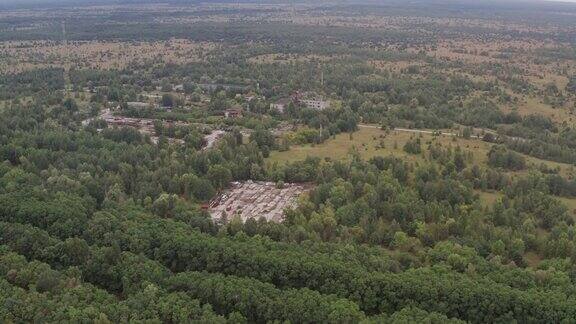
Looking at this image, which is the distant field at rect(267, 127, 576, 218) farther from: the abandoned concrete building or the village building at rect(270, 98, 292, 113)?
the village building at rect(270, 98, 292, 113)

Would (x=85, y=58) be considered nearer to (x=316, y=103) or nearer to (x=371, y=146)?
(x=316, y=103)

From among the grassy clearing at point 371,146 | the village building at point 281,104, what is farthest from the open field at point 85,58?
the grassy clearing at point 371,146

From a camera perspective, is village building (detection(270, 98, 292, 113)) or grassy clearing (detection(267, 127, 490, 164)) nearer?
grassy clearing (detection(267, 127, 490, 164))

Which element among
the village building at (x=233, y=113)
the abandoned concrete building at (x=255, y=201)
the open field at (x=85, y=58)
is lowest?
the abandoned concrete building at (x=255, y=201)

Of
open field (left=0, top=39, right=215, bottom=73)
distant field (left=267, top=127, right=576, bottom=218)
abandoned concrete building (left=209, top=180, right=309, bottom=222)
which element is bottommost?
abandoned concrete building (left=209, top=180, right=309, bottom=222)

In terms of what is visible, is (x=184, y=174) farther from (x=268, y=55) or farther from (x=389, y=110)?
(x=268, y=55)

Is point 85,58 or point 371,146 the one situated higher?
point 85,58

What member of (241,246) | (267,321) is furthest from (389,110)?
(267,321)

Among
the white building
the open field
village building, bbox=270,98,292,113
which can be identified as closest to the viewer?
village building, bbox=270,98,292,113

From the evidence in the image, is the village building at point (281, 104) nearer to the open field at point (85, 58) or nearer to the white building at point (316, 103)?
the white building at point (316, 103)

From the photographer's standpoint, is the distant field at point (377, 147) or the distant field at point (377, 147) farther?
the distant field at point (377, 147)

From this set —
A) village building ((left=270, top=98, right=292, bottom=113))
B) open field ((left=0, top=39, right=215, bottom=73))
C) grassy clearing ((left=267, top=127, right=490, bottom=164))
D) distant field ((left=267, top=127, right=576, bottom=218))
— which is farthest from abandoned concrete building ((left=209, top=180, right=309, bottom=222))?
open field ((left=0, top=39, right=215, bottom=73))

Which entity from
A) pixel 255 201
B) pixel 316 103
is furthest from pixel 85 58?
pixel 255 201
